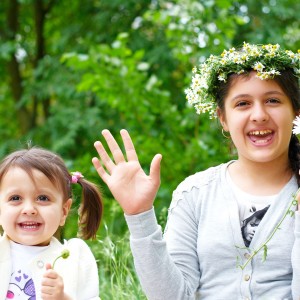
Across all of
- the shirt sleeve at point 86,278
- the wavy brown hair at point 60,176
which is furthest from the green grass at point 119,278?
the shirt sleeve at point 86,278

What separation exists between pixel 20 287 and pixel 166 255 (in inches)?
21.4

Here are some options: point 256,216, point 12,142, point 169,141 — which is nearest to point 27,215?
point 256,216

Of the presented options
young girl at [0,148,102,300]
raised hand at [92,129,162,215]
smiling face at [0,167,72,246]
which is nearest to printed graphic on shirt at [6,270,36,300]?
young girl at [0,148,102,300]

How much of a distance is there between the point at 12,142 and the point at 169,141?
2.51m

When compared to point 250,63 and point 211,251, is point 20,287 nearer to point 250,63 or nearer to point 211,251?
point 211,251

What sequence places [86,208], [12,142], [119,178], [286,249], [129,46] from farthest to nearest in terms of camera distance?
[12,142]
[129,46]
[86,208]
[286,249]
[119,178]

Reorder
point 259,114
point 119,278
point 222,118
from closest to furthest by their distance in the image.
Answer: point 259,114 < point 222,118 < point 119,278

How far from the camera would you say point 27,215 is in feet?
8.01

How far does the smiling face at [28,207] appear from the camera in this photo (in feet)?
8.04

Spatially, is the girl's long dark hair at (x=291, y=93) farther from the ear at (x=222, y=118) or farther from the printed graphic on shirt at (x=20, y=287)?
the printed graphic on shirt at (x=20, y=287)

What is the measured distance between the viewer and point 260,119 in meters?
2.42

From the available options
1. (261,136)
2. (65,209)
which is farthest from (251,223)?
(65,209)

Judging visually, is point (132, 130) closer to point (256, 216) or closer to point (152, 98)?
point (152, 98)

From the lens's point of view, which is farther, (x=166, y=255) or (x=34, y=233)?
(x=34, y=233)
